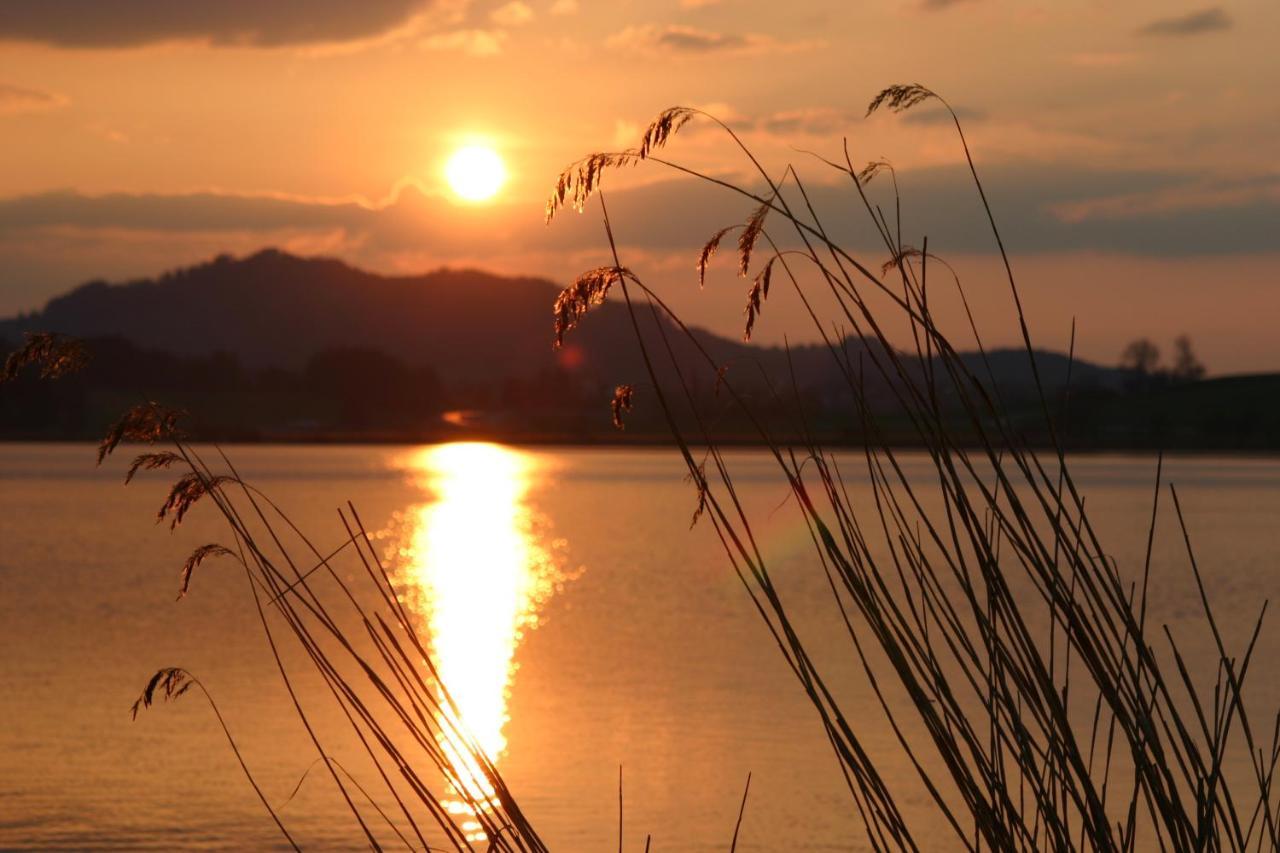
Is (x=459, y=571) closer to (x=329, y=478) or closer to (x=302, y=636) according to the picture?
(x=302, y=636)

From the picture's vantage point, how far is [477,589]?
21859mm

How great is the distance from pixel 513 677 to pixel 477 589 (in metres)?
8.59

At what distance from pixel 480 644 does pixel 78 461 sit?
194 feet

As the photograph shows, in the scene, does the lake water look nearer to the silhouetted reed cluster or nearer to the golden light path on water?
the golden light path on water

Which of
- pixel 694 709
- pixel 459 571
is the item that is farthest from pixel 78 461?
pixel 694 709

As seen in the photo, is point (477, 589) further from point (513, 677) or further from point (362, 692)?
point (362, 692)

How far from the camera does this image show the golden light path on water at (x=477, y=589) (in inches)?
469

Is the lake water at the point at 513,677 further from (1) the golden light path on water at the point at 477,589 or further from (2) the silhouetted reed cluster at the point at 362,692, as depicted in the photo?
(2) the silhouetted reed cluster at the point at 362,692

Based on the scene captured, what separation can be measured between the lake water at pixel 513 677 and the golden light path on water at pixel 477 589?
72mm

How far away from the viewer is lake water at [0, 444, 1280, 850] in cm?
823

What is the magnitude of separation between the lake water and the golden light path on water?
0.07m

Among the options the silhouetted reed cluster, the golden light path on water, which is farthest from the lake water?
the silhouetted reed cluster

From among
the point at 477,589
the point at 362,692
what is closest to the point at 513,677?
the point at 362,692

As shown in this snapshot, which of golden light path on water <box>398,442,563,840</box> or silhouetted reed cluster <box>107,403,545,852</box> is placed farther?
golden light path on water <box>398,442,563,840</box>
